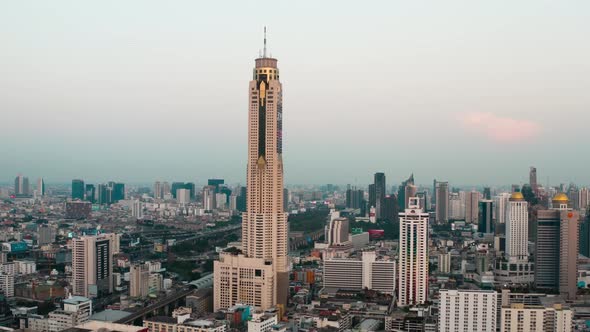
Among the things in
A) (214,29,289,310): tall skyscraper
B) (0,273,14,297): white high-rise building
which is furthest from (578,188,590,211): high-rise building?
(0,273,14,297): white high-rise building

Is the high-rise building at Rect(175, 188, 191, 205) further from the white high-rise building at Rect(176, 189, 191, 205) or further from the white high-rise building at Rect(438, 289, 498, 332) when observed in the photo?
the white high-rise building at Rect(438, 289, 498, 332)

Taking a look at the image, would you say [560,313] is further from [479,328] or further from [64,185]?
[64,185]

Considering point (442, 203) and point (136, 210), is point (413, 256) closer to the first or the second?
point (442, 203)

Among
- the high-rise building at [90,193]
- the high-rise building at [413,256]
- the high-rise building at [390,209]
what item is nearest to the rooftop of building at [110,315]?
the high-rise building at [413,256]

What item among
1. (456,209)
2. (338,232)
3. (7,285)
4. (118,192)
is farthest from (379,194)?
(7,285)

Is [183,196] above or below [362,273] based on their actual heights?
above

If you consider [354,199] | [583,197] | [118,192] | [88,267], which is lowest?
[88,267]
